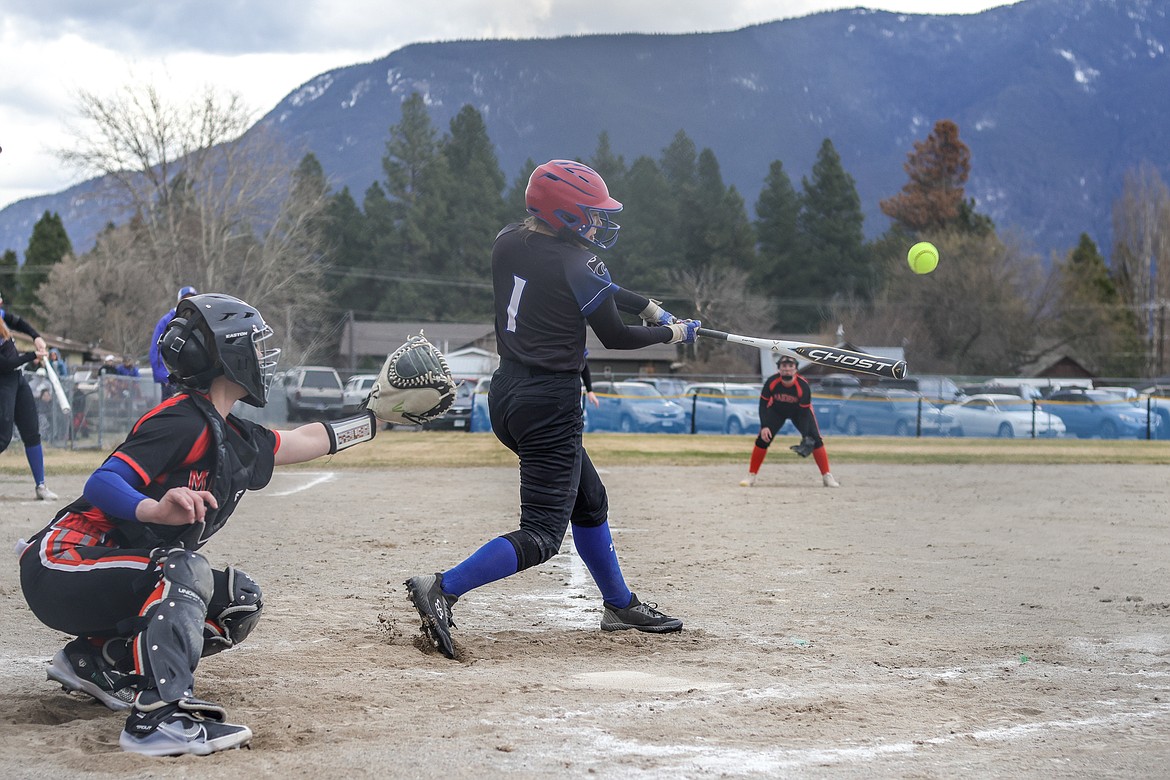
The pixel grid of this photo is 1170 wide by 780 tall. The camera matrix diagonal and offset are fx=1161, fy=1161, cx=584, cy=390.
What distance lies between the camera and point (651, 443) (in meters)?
26.6

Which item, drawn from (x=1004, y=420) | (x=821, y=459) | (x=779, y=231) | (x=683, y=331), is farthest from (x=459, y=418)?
(x=779, y=231)

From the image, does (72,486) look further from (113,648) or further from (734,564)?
(113,648)

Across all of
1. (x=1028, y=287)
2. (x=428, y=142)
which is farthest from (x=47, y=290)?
(x=1028, y=287)

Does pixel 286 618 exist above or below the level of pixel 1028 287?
below

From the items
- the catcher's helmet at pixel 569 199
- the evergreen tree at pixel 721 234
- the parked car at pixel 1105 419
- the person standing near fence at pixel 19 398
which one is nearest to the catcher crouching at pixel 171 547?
the catcher's helmet at pixel 569 199

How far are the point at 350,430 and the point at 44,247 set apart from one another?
74357 mm

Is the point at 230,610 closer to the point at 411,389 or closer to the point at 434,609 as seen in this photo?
the point at 411,389

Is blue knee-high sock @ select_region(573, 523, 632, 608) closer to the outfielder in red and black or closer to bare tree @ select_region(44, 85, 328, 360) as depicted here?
the outfielder in red and black

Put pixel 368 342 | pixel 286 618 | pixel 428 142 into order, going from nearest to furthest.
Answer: pixel 286 618 → pixel 368 342 → pixel 428 142

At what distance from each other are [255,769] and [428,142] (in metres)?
84.4

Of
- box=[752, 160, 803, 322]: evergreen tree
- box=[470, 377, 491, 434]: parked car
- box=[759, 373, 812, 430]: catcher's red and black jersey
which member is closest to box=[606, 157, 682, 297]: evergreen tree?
box=[752, 160, 803, 322]: evergreen tree

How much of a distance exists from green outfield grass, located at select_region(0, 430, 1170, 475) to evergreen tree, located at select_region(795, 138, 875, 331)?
166ft

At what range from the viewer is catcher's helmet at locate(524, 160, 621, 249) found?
538 centimetres

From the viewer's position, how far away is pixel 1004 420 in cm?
3244
